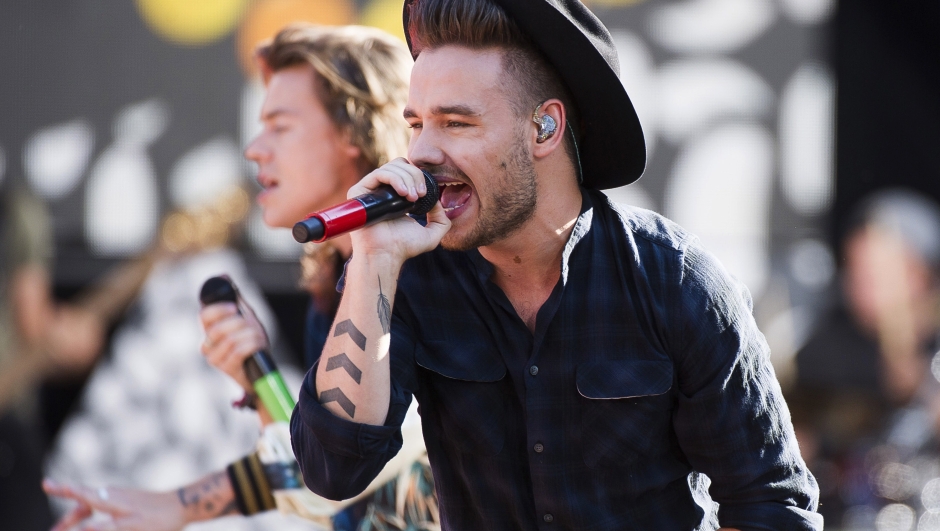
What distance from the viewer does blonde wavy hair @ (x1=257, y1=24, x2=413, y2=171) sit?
2980 mm

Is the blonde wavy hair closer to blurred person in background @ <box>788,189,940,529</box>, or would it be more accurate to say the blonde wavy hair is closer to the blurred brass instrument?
the blurred brass instrument

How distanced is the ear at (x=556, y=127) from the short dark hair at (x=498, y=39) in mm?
17

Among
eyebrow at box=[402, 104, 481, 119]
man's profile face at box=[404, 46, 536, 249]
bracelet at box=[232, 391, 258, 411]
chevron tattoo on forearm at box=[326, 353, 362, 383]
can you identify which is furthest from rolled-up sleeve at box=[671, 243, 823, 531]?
bracelet at box=[232, 391, 258, 411]

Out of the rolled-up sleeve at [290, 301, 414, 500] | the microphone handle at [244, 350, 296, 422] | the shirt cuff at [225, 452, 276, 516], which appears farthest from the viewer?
the shirt cuff at [225, 452, 276, 516]

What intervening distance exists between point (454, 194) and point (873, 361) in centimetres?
424

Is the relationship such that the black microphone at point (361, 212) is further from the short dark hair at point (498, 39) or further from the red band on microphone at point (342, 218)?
the short dark hair at point (498, 39)

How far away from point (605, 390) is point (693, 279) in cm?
28

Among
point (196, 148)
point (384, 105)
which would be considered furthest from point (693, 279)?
point (196, 148)

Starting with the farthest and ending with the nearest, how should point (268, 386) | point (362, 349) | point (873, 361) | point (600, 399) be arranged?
point (873, 361) → point (268, 386) → point (600, 399) → point (362, 349)

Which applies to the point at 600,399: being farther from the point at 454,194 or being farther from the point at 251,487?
the point at 251,487

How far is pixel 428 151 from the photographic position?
2002 millimetres

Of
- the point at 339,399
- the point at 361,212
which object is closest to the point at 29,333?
the point at 339,399

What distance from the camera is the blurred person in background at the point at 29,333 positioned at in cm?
511

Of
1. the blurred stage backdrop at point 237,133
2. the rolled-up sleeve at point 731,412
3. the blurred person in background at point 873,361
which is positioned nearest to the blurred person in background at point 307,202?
the rolled-up sleeve at point 731,412
